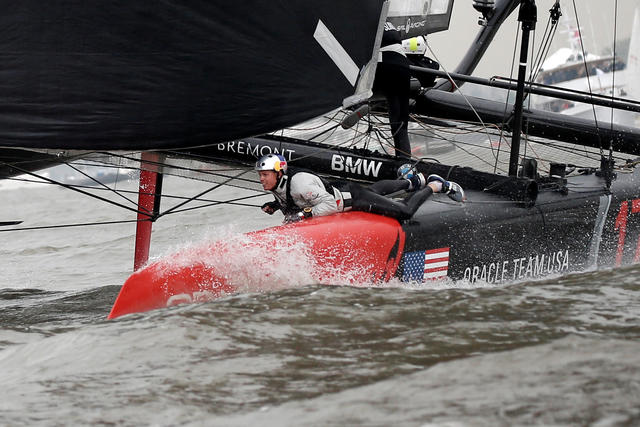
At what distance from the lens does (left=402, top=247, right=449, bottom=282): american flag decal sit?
16.3 ft

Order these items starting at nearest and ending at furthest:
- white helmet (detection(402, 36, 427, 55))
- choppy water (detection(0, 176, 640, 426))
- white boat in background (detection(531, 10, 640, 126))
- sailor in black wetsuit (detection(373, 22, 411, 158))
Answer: choppy water (detection(0, 176, 640, 426))
sailor in black wetsuit (detection(373, 22, 411, 158))
white helmet (detection(402, 36, 427, 55))
white boat in background (detection(531, 10, 640, 126))

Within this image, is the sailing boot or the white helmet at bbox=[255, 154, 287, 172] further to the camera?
the sailing boot

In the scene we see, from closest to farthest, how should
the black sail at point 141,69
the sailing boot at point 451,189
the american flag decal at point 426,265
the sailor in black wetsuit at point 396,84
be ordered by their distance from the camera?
the black sail at point 141,69, the american flag decal at point 426,265, the sailing boot at point 451,189, the sailor in black wetsuit at point 396,84

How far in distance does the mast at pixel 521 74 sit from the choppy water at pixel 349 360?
117 centimetres

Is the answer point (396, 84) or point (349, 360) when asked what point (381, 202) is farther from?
point (349, 360)

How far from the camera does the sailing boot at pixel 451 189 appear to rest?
543 centimetres

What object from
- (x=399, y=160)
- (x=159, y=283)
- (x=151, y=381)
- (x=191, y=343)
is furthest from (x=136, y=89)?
(x=399, y=160)

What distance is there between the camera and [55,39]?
4211mm

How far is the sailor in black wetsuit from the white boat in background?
4.55 metres

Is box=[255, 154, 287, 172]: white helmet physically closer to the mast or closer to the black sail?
the black sail

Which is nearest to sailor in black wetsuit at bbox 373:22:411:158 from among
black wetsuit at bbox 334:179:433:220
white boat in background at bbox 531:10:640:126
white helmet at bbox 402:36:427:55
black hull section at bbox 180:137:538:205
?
black hull section at bbox 180:137:538:205

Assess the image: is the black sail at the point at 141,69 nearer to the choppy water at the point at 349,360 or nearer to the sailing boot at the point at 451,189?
the choppy water at the point at 349,360

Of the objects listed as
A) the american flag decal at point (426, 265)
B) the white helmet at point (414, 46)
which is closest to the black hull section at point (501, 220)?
the american flag decal at point (426, 265)

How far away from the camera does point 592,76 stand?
21.2 metres
